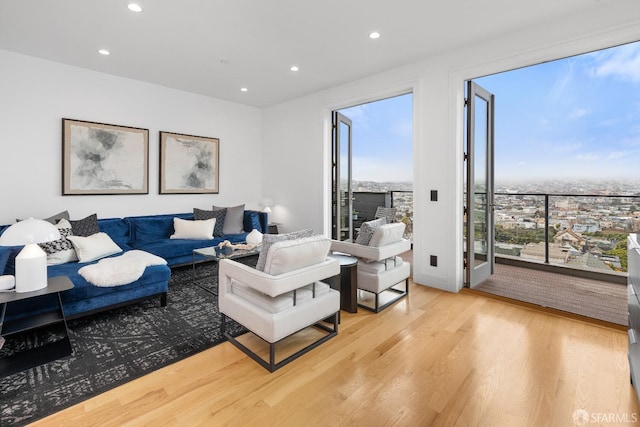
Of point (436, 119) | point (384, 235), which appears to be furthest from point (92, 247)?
point (436, 119)

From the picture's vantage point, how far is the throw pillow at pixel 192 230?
4438 mm

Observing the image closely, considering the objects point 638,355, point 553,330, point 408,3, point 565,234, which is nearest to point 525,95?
point 565,234

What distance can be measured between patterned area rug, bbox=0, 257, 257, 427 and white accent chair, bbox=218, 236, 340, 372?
0.42 meters

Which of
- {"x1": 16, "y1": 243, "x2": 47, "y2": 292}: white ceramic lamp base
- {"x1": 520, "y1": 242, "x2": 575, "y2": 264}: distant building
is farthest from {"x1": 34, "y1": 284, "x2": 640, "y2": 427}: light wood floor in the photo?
{"x1": 520, "y1": 242, "x2": 575, "y2": 264}: distant building

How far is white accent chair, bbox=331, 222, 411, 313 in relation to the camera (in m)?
2.95

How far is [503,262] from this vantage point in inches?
192

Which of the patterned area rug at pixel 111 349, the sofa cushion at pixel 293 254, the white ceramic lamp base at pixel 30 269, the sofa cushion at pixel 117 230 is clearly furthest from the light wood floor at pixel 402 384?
the sofa cushion at pixel 117 230

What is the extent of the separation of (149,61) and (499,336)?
4.68 meters

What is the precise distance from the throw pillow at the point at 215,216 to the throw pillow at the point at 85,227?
4.44 feet

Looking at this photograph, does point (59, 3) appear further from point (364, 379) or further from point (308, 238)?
point (364, 379)

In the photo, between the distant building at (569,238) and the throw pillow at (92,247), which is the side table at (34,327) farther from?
the distant building at (569,238)

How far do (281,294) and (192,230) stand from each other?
281 cm

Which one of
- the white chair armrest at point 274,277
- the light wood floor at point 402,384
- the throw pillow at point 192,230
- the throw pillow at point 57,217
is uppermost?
the throw pillow at point 57,217

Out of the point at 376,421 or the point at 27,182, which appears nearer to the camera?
the point at 376,421
